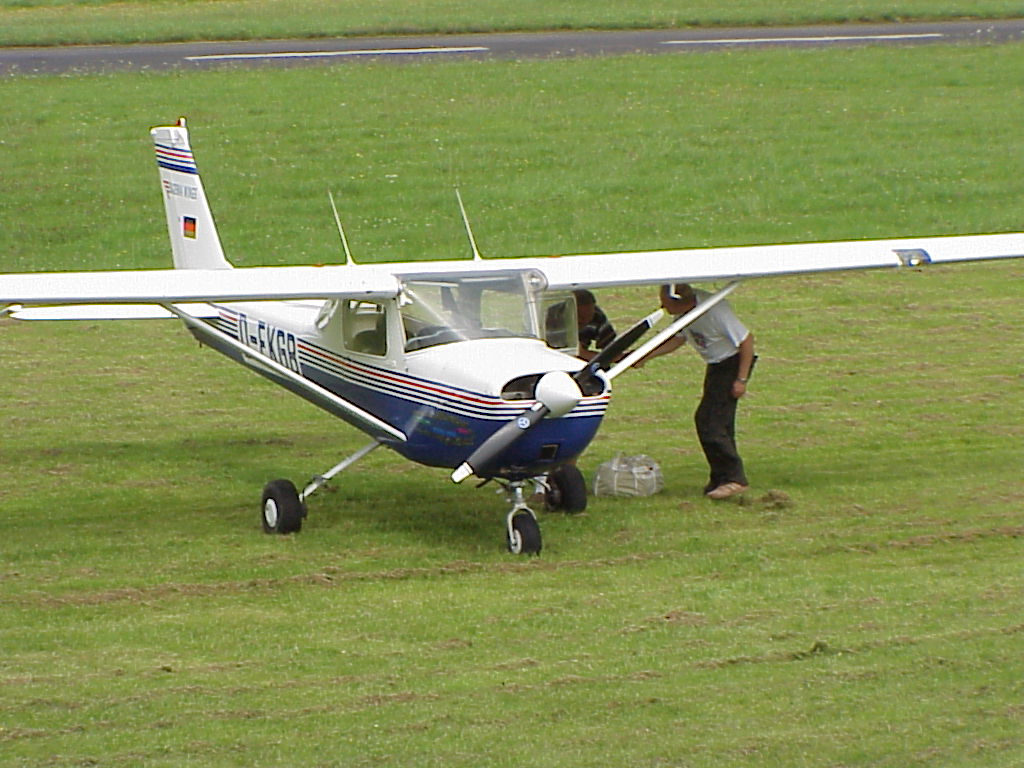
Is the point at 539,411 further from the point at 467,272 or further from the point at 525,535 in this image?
the point at 467,272

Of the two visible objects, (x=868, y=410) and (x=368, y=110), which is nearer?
(x=868, y=410)

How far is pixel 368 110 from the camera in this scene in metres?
30.4

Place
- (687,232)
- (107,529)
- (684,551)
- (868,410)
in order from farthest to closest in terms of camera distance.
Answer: (687,232)
(868,410)
(107,529)
(684,551)

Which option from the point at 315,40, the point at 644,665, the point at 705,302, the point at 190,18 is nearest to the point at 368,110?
the point at 315,40

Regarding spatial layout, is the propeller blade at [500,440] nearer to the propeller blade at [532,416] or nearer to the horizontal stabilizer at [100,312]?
the propeller blade at [532,416]

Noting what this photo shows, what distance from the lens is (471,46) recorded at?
35562 millimetres

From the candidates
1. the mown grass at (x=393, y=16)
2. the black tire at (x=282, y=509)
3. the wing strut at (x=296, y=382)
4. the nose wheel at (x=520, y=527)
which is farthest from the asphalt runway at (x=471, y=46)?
the nose wheel at (x=520, y=527)

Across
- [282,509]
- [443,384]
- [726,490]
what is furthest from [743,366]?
[282,509]

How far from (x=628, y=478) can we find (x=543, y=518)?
1010mm

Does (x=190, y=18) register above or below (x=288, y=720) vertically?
above

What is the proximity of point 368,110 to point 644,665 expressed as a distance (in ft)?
75.1

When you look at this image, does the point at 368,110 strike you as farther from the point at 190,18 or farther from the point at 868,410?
the point at 868,410

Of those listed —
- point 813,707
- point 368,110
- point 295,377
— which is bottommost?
point 813,707

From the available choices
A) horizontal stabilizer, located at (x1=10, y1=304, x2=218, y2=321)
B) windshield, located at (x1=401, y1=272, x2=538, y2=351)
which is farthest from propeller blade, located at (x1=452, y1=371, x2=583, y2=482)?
horizontal stabilizer, located at (x1=10, y1=304, x2=218, y2=321)
